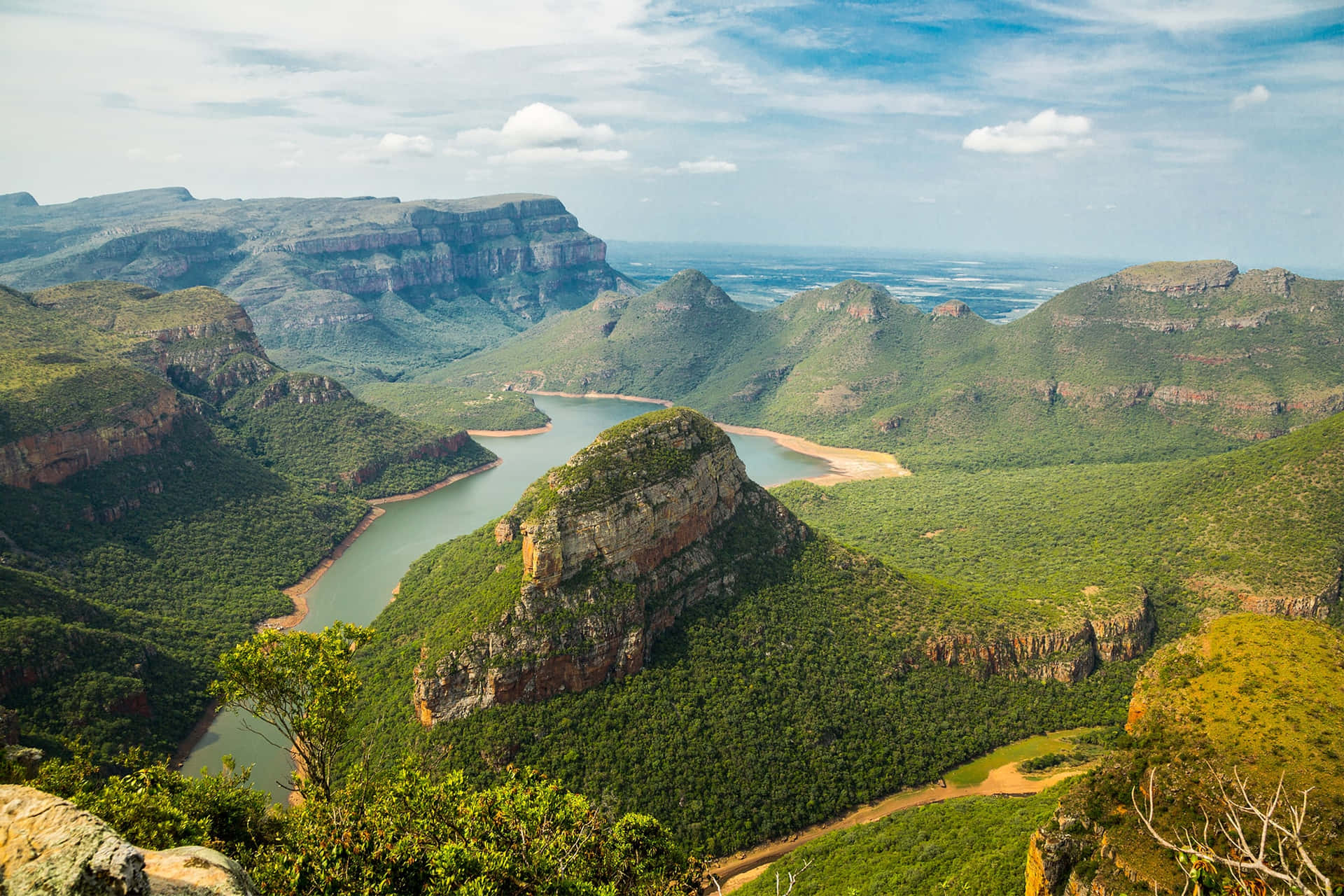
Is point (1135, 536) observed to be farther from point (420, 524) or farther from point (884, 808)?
point (420, 524)

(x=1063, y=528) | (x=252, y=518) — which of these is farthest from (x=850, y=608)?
(x=252, y=518)

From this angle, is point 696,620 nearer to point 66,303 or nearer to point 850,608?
point 850,608

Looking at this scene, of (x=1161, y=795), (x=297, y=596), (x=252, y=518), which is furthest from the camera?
(x=252, y=518)

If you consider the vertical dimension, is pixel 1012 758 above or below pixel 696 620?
below

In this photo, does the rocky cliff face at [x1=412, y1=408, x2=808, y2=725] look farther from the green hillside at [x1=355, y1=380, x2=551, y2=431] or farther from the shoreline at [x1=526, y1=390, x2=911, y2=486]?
the green hillside at [x1=355, y1=380, x2=551, y2=431]

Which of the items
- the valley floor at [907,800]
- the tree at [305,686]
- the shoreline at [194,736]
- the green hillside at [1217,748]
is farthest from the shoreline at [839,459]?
the tree at [305,686]
